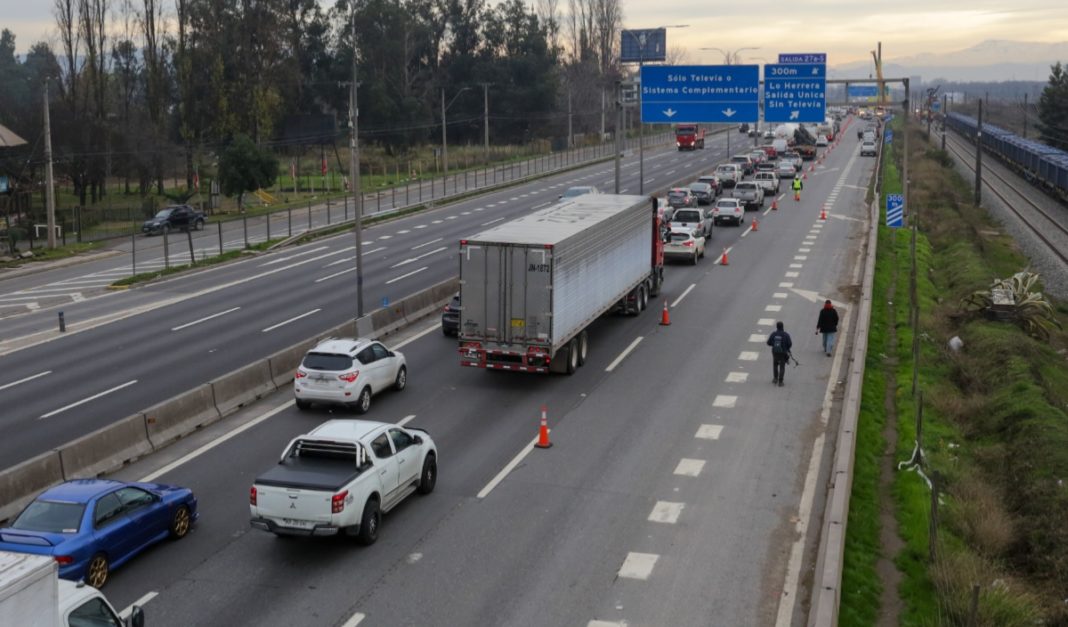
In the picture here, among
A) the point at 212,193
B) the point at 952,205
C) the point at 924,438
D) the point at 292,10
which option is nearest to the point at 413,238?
the point at 212,193

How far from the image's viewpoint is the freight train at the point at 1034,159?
236 feet

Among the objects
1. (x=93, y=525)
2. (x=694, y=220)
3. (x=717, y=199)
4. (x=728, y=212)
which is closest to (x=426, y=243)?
(x=694, y=220)

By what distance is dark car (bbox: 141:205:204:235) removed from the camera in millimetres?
63781

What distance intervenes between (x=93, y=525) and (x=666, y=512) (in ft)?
28.3

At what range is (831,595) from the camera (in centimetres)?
1393

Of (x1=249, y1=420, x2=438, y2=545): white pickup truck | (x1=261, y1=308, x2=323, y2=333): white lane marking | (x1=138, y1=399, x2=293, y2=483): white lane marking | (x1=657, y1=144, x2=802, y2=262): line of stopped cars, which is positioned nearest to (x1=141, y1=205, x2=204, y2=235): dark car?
(x1=657, y1=144, x2=802, y2=262): line of stopped cars

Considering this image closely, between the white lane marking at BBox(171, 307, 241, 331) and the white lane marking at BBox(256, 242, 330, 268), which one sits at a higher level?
the white lane marking at BBox(256, 242, 330, 268)

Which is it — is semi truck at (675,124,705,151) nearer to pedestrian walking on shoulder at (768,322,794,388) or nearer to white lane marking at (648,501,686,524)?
pedestrian walking on shoulder at (768,322,794,388)

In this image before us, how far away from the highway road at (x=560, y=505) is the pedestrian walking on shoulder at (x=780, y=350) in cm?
45

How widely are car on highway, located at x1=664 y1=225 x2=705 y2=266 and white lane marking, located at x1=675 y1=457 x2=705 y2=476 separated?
83.5 feet

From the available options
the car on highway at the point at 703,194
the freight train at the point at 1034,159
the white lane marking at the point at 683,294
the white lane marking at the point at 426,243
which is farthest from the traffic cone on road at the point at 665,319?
the freight train at the point at 1034,159

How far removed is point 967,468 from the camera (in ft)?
70.2

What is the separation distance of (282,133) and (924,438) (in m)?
96.5

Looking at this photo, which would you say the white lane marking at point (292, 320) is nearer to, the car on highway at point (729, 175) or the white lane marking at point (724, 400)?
the white lane marking at point (724, 400)
